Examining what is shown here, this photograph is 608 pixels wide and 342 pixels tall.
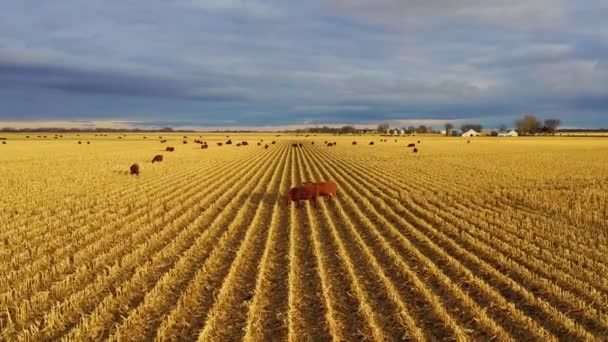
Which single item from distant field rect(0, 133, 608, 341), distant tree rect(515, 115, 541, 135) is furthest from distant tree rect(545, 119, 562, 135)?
distant field rect(0, 133, 608, 341)

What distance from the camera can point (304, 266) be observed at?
987 cm

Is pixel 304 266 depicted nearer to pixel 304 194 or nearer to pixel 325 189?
pixel 304 194

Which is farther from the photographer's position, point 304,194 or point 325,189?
point 325,189

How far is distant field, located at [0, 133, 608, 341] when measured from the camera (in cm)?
694

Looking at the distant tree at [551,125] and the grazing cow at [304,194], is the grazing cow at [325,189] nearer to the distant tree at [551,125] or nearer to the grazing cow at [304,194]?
the grazing cow at [304,194]

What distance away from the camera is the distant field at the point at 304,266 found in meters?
6.94

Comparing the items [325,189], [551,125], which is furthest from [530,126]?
[325,189]

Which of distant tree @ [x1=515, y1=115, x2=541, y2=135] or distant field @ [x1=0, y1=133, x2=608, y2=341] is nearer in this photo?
distant field @ [x1=0, y1=133, x2=608, y2=341]

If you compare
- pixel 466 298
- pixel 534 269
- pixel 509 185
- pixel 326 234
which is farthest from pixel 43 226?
pixel 509 185

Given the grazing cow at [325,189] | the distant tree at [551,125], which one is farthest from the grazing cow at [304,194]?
the distant tree at [551,125]

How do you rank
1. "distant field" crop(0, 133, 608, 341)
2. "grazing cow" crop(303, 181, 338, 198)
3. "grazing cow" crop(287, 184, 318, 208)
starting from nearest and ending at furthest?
"distant field" crop(0, 133, 608, 341)
"grazing cow" crop(287, 184, 318, 208)
"grazing cow" crop(303, 181, 338, 198)

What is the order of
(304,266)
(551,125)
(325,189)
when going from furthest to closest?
(551,125), (325,189), (304,266)

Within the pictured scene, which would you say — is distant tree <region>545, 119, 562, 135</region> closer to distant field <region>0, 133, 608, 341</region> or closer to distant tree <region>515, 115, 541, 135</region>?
distant tree <region>515, 115, 541, 135</region>

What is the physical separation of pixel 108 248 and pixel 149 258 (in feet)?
4.65
